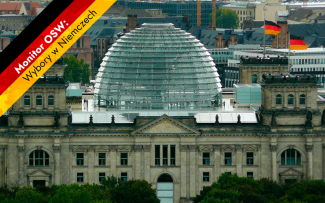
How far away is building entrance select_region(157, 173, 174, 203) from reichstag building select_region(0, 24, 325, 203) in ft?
0.35

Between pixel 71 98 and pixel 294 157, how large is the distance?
28.9 metres

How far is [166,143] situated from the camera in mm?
128875

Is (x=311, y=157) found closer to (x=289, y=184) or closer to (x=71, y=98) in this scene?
(x=289, y=184)

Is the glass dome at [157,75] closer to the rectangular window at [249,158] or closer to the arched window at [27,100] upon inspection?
the rectangular window at [249,158]

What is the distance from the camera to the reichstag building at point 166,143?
128m

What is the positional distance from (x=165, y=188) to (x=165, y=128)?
6.67m

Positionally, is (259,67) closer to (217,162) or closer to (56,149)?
(217,162)

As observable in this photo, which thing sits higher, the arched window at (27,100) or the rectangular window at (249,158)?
the arched window at (27,100)

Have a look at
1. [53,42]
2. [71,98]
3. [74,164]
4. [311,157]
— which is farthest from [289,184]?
[53,42]


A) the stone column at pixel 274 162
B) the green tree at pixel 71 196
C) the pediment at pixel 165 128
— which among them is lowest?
the green tree at pixel 71 196

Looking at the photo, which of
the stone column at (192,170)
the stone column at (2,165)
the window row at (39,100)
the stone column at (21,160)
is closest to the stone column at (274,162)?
the stone column at (192,170)

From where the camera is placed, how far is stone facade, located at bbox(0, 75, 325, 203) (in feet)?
420

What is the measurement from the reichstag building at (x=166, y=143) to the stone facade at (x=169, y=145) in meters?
0.11

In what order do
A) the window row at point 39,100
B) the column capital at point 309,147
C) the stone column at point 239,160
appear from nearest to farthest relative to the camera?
1. the window row at point 39,100
2. the column capital at point 309,147
3. the stone column at point 239,160
